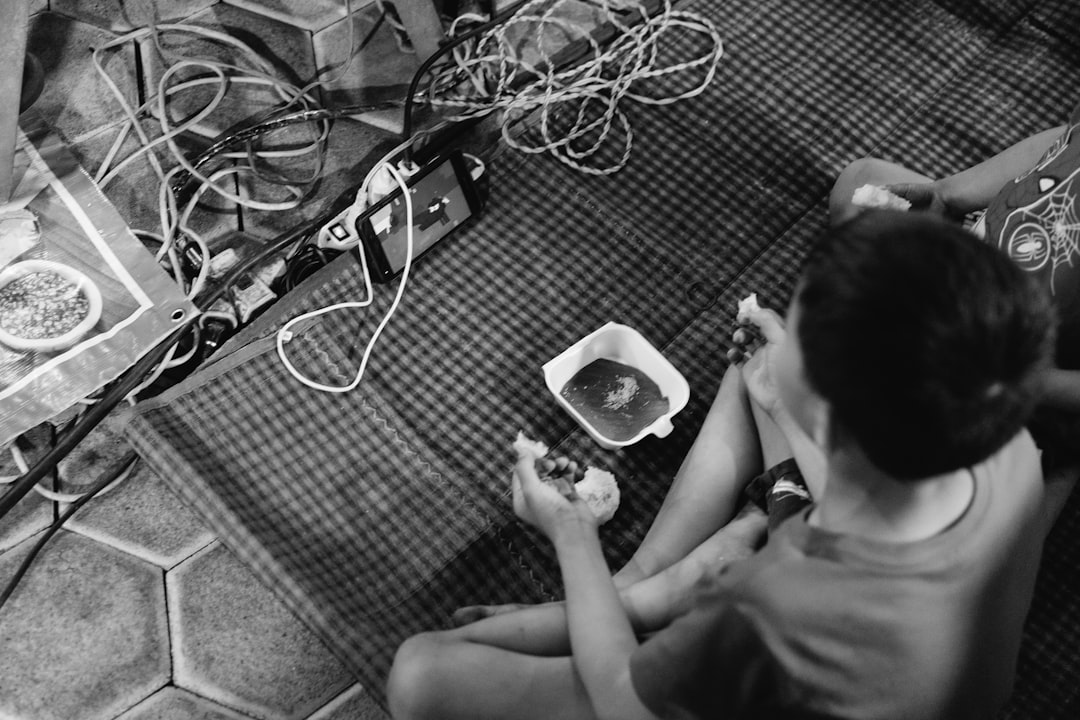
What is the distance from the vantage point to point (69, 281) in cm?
138

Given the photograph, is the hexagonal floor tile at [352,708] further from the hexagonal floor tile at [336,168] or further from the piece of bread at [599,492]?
the hexagonal floor tile at [336,168]

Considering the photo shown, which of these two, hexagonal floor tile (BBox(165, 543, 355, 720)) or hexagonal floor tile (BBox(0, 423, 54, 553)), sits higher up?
hexagonal floor tile (BBox(0, 423, 54, 553))

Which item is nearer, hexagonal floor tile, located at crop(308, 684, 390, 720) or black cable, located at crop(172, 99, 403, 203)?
hexagonal floor tile, located at crop(308, 684, 390, 720)

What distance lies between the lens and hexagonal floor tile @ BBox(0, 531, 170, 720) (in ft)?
4.08

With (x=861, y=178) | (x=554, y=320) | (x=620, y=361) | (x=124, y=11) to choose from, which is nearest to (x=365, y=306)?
(x=554, y=320)

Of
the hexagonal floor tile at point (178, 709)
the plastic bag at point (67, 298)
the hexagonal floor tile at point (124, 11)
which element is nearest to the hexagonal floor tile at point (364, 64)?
the hexagonal floor tile at point (124, 11)

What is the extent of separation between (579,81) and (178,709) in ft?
3.64

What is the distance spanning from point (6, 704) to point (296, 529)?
0.44 metres

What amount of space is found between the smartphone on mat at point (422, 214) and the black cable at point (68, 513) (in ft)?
1.47

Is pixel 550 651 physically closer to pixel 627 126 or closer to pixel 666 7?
pixel 627 126

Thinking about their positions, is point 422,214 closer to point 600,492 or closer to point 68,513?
point 600,492

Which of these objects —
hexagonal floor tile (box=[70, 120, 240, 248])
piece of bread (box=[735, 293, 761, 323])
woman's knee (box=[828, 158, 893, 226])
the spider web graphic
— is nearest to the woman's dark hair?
the spider web graphic

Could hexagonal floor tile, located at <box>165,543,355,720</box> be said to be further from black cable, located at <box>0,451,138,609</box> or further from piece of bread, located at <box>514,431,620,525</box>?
piece of bread, located at <box>514,431,620,525</box>

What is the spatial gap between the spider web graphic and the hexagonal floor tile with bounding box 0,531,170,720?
116 centimetres
